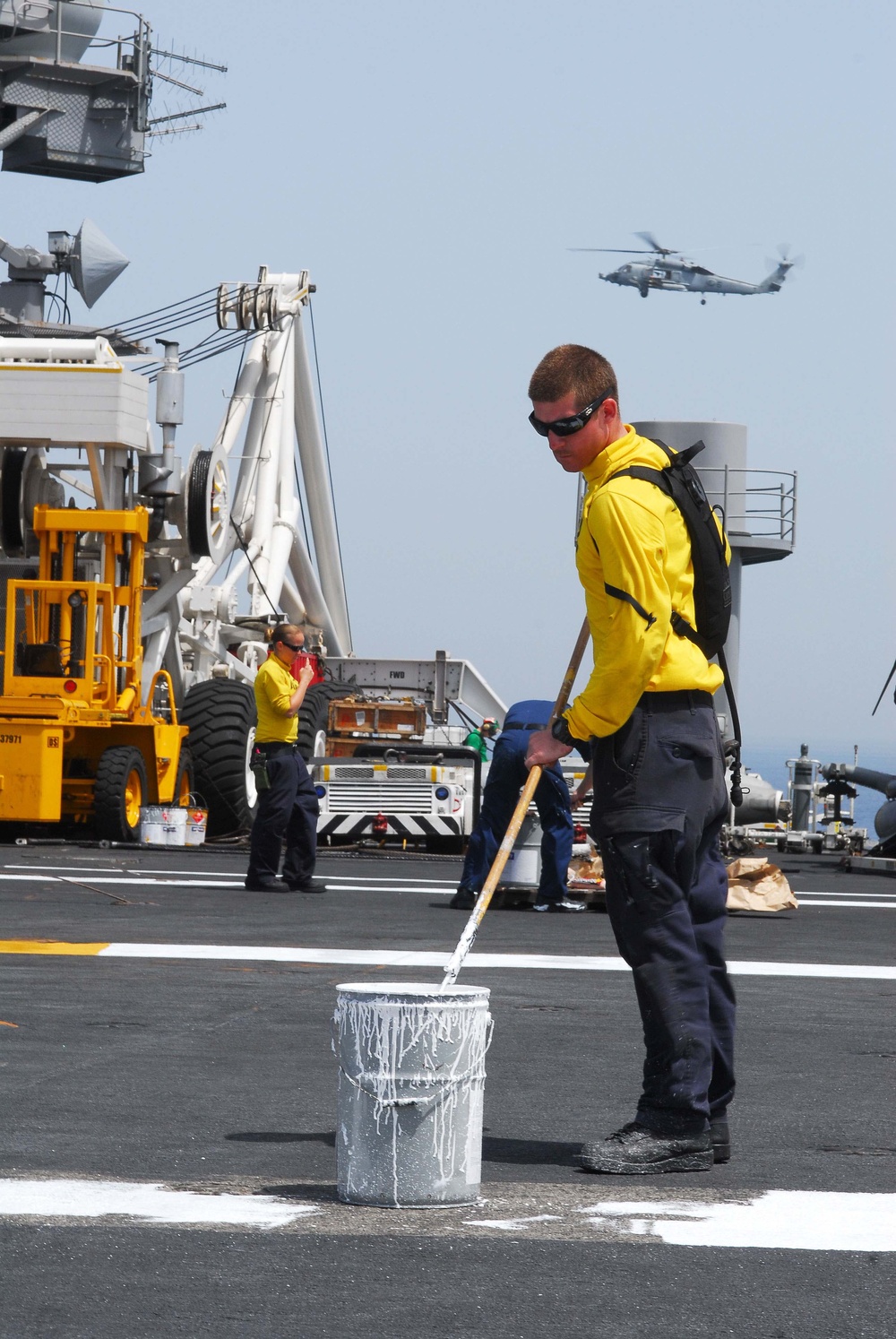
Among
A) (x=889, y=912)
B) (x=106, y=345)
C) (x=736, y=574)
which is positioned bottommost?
(x=889, y=912)

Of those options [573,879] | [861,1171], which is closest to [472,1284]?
[861,1171]

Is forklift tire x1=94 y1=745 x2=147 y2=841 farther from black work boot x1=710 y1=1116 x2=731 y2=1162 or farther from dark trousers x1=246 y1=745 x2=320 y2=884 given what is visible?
black work boot x1=710 y1=1116 x2=731 y2=1162

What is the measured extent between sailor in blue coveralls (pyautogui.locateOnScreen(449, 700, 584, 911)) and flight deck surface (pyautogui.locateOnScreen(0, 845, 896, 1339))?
267 cm

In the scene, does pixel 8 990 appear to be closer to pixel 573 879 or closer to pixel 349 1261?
pixel 349 1261

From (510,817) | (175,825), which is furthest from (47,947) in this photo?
(175,825)

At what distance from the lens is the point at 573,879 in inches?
532

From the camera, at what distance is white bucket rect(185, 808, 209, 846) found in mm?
18562

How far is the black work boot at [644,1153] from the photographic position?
178 inches

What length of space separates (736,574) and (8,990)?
63.8 feet

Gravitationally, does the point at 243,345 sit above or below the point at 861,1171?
above

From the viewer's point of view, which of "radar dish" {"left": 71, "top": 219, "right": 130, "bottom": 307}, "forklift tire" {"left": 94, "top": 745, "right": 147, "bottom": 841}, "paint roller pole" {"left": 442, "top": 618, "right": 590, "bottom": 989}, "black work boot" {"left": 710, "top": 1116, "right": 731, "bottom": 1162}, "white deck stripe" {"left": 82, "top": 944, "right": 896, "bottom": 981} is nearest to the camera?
"paint roller pole" {"left": 442, "top": 618, "right": 590, "bottom": 989}

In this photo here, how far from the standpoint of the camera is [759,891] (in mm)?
12609

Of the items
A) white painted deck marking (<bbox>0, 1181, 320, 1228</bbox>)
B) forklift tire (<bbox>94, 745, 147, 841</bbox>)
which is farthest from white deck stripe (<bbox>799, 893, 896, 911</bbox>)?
white painted deck marking (<bbox>0, 1181, 320, 1228</bbox>)

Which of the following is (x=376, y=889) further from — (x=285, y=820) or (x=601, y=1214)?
(x=601, y=1214)
